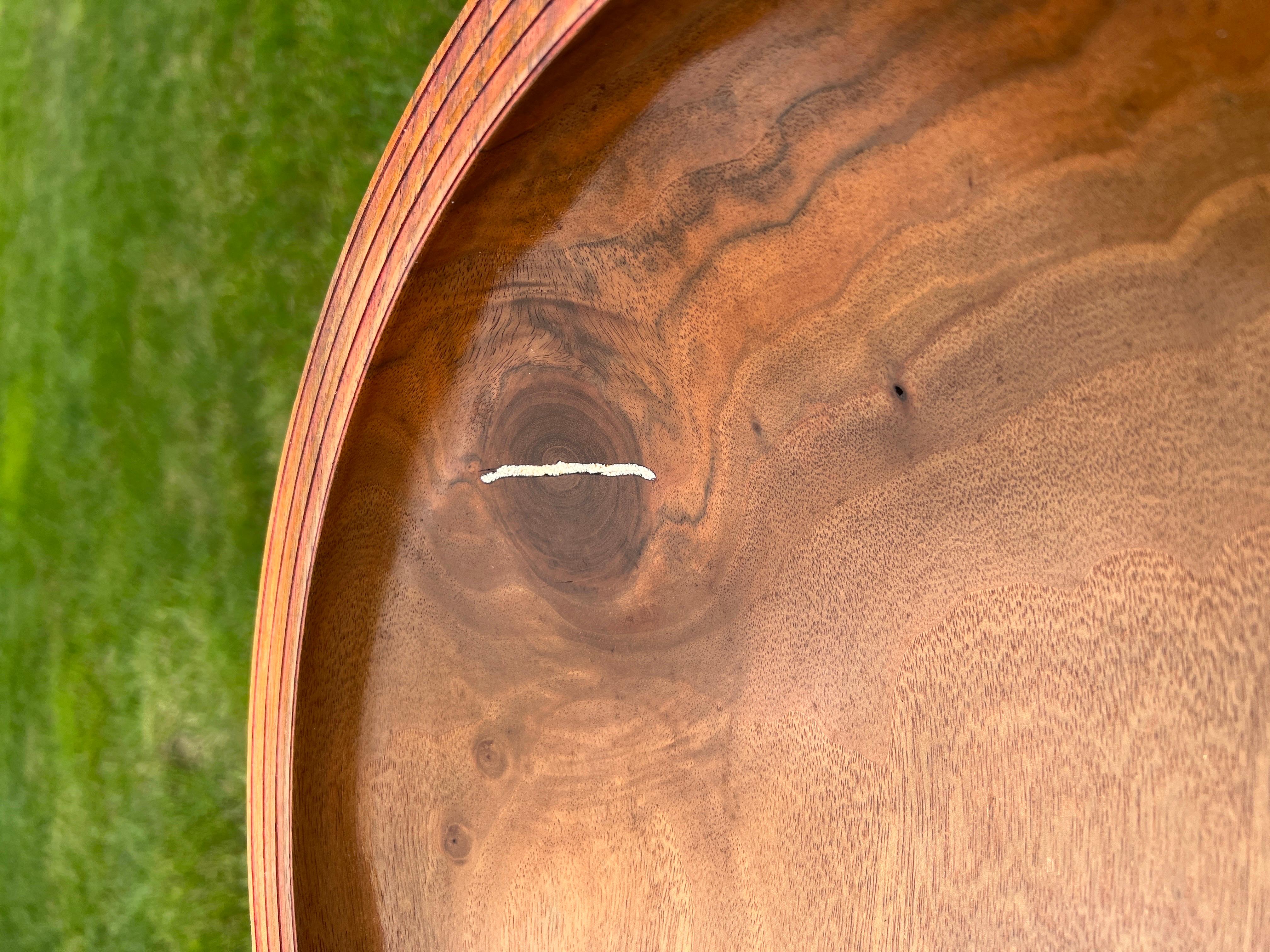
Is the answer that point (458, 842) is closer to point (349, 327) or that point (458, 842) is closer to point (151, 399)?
point (349, 327)

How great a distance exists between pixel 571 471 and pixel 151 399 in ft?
1.97

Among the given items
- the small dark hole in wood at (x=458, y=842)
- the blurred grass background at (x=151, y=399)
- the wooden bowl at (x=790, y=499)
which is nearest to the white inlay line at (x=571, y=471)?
the wooden bowl at (x=790, y=499)

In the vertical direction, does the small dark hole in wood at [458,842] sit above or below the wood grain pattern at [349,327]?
below

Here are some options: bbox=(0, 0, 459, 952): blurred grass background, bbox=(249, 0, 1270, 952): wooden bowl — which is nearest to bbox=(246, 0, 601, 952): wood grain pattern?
bbox=(249, 0, 1270, 952): wooden bowl

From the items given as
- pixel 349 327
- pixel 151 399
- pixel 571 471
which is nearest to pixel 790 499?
pixel 571 471

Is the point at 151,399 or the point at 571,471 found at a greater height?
the point at 151,399

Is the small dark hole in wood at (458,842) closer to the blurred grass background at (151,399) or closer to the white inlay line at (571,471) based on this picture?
the white inlay line at (571,471)

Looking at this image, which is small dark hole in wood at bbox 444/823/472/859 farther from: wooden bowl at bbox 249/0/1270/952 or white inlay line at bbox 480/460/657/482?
white inlay line at bbox 480/460/657/482

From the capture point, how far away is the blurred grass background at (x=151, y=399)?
0.79m

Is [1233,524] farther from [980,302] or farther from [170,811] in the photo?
[170,811]

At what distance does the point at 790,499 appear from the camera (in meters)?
0.39

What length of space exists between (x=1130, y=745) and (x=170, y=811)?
83 cm

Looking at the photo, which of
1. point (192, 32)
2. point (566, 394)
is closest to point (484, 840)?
point (566, 394)

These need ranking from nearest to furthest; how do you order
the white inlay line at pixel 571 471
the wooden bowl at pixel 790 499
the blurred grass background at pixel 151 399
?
1. the wooden bowl at pixel 790 499
2. the white inlay line at pixel 571 471
3. the blurred grass background at pixel 151 399
